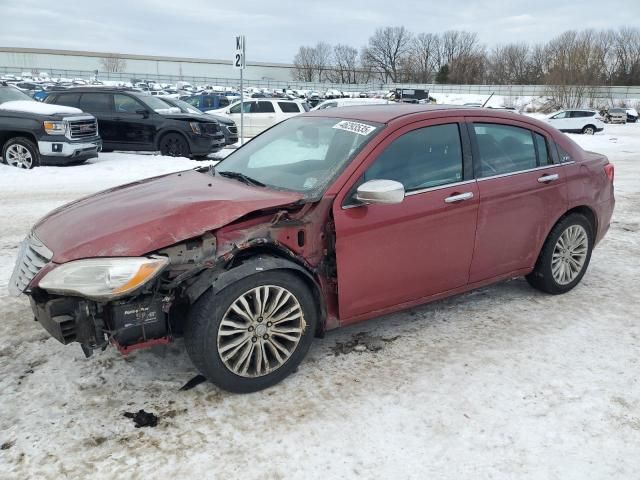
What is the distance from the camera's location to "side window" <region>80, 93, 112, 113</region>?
13.3 meters

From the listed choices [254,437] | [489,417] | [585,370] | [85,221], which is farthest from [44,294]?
[585,370]

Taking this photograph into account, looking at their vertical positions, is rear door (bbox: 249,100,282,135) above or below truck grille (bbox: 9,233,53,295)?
above

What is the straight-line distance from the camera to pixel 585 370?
3418 mm

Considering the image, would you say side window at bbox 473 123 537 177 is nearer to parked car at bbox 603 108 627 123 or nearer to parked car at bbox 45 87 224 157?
parked car at bbox 45 87 224 157

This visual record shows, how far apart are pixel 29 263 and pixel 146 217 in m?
0.72

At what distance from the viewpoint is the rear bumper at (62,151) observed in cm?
A: 1098

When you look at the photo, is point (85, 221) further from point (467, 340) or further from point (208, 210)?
point (467, 340)

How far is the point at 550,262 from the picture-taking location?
4473 millimetres

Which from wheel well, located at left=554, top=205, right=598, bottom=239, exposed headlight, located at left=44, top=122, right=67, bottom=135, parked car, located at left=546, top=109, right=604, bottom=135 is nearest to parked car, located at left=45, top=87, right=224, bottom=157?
exposed headlight, located at left=44, top=122, right=67, bottom=135

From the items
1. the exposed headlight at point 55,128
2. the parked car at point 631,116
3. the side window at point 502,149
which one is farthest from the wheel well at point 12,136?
the parked car at point 631,116

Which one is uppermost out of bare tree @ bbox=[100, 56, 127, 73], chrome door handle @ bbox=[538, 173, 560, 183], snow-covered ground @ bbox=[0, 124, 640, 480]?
bare tree @ bbox=[100, 56, 127, 73]

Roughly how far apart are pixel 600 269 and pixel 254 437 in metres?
4.15

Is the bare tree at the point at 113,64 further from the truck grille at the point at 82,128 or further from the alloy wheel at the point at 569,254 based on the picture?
the alloy wheel at the point at 569,254

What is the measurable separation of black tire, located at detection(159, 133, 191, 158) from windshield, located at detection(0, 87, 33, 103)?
3.11 metres
